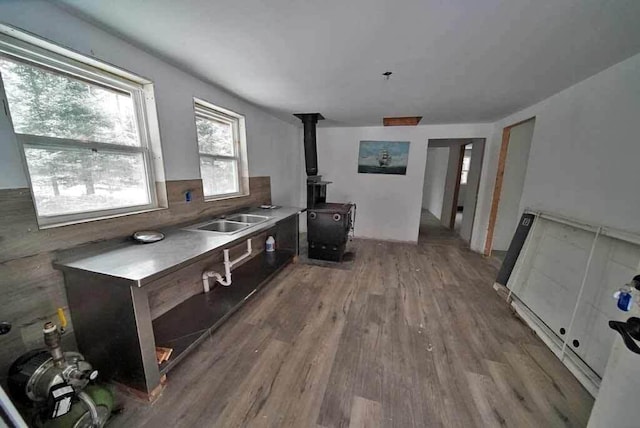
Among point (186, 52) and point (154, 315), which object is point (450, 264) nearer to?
point (154, 315)

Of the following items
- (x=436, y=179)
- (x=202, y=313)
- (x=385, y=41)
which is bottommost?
(x=202, y=313)

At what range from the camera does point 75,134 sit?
1.41 metres

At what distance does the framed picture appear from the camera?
4090 mm

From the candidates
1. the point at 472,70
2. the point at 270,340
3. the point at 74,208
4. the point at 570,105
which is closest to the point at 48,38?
the point at 74,208

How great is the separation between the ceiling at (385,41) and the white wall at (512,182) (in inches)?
50.0

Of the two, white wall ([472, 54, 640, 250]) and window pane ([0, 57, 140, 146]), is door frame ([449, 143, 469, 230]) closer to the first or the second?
white wall ([472, 54, 640, 250])

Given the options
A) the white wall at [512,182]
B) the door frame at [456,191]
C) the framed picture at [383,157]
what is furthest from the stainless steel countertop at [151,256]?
the door frame at [456,191]

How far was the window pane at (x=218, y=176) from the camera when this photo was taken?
2465 mm

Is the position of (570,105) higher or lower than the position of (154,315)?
higher

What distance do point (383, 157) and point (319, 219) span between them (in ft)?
6.43

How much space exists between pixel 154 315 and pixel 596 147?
3.86 m

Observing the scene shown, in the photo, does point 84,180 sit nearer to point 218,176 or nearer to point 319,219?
point 218,176

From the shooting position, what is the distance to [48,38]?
47.2 inches

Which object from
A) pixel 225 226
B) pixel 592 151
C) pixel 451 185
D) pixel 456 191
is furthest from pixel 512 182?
pixel 225 226
